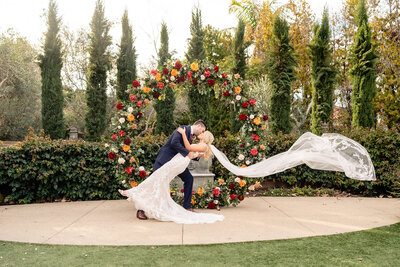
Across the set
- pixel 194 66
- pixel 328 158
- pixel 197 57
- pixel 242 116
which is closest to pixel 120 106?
pixel 194 66

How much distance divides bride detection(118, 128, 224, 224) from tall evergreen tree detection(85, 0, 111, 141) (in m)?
9.91

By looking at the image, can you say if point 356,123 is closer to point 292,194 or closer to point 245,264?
point 292,194

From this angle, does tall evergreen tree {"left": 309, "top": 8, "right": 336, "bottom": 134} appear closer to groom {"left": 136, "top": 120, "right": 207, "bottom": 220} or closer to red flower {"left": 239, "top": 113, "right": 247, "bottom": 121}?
red flower {"left": 239, "top": 113, "right": 247, "bottom": 121}

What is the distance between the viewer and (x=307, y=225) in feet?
16.6

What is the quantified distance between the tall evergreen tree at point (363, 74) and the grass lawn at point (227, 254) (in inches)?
354

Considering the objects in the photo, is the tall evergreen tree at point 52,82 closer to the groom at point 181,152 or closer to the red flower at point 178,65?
the red flower at point 178,65

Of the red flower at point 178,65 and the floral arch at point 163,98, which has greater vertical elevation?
the red flower at point 178,65

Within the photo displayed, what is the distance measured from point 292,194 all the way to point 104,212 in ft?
15.1

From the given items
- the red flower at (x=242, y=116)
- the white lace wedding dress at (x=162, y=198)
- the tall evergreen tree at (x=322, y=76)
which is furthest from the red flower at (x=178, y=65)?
the tall evergreen tree at (x=322, y=76)

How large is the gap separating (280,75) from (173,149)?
26.7 ft

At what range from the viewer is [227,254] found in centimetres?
370

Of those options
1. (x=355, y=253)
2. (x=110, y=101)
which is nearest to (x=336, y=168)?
(x=355, y=253)

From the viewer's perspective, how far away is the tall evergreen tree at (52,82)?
46.3ft

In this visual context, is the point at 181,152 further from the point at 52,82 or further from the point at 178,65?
the point at 52,82
